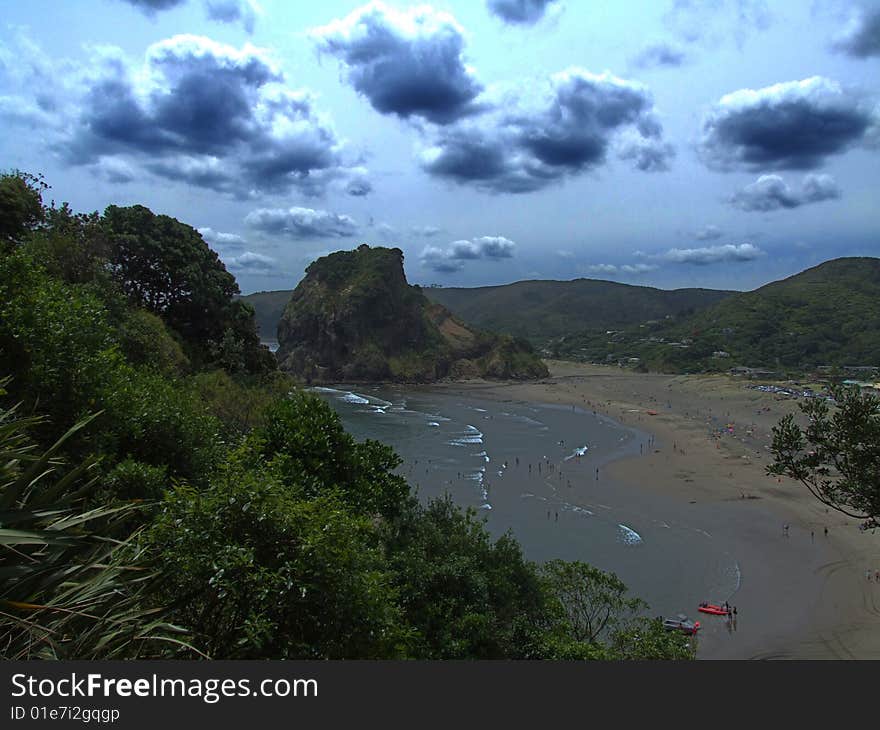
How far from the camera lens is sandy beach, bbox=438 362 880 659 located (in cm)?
2059

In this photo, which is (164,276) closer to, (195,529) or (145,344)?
(145,344)

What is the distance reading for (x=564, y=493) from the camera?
1479 inches

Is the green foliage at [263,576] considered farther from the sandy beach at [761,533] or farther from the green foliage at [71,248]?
the sandy beach at [761,533]

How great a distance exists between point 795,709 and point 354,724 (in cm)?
288

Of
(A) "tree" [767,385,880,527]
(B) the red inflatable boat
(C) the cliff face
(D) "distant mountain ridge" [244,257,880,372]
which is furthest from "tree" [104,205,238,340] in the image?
(D) "distant mountain ridge" [244,257,880,372]

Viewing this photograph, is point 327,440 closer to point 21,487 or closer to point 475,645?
point 475,645

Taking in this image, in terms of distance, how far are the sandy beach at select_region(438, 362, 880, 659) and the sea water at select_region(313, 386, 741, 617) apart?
3.27 feet

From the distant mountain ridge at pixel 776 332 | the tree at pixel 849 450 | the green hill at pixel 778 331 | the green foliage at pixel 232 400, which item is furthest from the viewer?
the distant mountain ridge at pixel 776 332

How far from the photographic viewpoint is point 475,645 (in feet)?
38.1

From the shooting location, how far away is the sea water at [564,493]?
85.2ft

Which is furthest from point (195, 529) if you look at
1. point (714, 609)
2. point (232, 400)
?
point (714, 609)

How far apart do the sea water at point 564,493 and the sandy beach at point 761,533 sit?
3.27ft

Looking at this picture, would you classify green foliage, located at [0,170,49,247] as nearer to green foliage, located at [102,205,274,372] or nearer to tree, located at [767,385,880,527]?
green foliage, located at [102,205,274,372]

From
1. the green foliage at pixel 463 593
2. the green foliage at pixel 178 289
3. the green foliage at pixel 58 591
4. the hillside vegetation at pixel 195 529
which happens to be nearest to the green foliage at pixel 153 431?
the hillside vegetation at pixel 195 529
